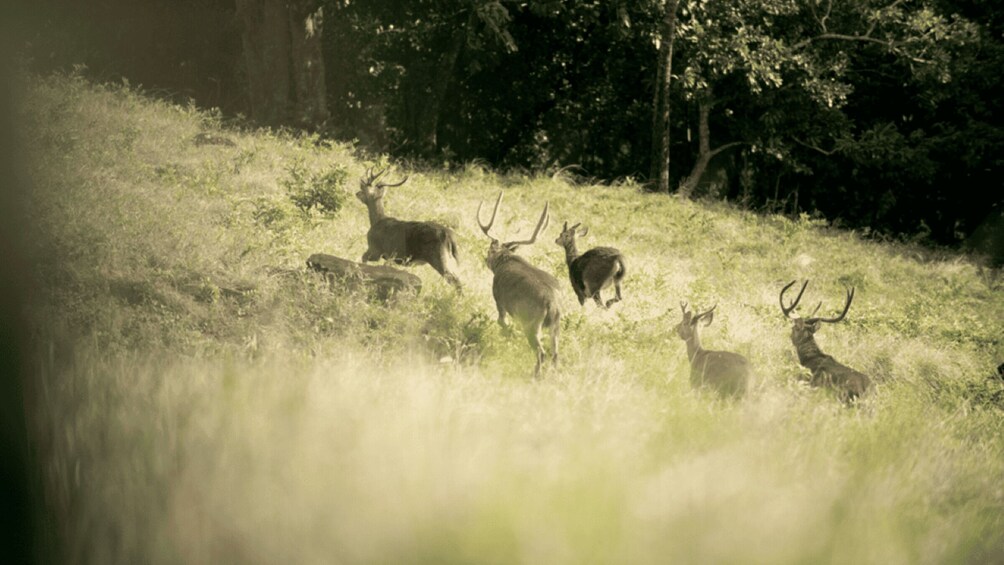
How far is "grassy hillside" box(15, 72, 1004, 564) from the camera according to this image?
8.20 feet

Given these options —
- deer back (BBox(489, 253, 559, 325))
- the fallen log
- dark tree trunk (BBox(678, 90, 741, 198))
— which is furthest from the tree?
the fallen log

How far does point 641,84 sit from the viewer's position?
20.0 meters

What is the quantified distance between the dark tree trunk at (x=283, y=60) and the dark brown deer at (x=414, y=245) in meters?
8.83

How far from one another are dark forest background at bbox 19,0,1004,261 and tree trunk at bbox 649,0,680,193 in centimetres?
4

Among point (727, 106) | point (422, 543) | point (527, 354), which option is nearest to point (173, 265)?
point (527, 354)

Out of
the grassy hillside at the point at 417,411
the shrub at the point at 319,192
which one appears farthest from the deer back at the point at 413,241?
the shrub at the point at 319,192

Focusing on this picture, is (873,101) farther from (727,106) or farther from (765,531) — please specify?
(765,531)

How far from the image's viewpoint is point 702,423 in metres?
4.12

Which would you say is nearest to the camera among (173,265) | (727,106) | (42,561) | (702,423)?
(42,561)

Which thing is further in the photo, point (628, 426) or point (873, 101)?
point (873, 101)

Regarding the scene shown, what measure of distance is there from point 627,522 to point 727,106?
1809cm

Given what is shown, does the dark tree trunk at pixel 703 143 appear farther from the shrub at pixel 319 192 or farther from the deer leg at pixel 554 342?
the deer leg at pixel 554 342

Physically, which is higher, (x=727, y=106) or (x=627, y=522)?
(x=727, y=106)

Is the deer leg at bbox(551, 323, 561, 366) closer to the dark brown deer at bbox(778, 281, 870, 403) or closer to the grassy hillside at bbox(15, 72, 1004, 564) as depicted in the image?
the grassy hillside at bbox(15, 72, 1004, 564)
